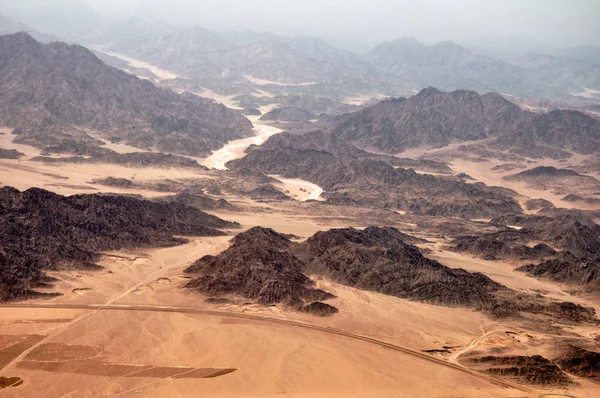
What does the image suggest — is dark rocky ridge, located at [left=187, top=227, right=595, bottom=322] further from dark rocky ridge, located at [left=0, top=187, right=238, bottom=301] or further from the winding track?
dark rocky ridge, located at [left=0, top=187, right=238, bottom=301]

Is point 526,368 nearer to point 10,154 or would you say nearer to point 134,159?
point 134,159

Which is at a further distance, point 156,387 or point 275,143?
point 275,143

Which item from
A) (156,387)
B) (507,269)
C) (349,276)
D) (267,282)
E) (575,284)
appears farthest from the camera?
(507,269)

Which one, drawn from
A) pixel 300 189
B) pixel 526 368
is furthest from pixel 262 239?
pixel 300 189

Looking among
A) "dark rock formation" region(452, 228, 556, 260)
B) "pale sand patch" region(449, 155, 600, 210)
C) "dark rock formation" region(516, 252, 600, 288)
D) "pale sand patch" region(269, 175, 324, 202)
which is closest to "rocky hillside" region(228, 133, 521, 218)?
"pale sand patch" region(269, 175, 324, 202)

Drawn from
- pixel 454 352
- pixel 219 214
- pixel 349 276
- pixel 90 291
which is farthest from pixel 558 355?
pixel 219 214

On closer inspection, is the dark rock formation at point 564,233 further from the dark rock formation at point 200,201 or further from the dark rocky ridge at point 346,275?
the dark rock formation at point 200,201

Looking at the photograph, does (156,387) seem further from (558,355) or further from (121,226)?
(121,226)
